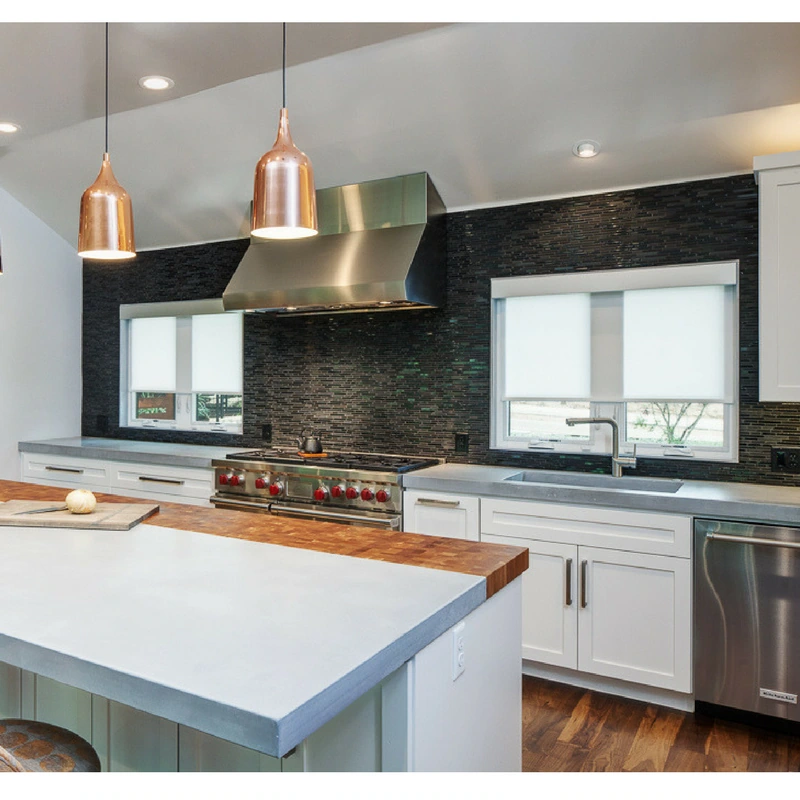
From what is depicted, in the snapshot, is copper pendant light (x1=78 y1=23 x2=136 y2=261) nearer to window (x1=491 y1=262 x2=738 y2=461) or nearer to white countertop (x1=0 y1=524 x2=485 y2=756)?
white countertop (x1=0 y1=524 x2=485 y2=756)

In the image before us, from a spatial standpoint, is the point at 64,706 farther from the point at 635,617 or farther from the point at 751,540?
the point at 751,540

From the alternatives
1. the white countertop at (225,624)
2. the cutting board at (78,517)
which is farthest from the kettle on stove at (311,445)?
the white countertop at (225,624)

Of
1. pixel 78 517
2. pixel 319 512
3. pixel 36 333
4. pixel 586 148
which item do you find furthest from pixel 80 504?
pixel 36 333

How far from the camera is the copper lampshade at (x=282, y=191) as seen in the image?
5.36 ft

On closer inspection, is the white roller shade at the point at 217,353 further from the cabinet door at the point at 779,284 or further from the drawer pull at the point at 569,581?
the cabinet door at the point at 779,284

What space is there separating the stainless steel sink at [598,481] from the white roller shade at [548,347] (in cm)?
44

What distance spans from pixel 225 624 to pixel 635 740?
6.96 feet

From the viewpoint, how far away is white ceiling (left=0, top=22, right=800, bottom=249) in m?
2.79

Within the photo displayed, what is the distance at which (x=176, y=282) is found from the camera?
16.9 feet

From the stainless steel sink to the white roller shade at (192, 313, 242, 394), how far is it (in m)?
2.26

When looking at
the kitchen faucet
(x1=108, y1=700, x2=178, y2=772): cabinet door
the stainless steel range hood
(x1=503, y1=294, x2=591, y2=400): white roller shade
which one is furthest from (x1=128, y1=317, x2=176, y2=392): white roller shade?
(x1=108, y1=700, x2=178, y2=772): cabinet door

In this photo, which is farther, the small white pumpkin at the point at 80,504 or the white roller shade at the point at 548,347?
the white roller shade at the point at 548,347

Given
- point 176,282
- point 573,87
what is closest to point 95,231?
point 573,87
